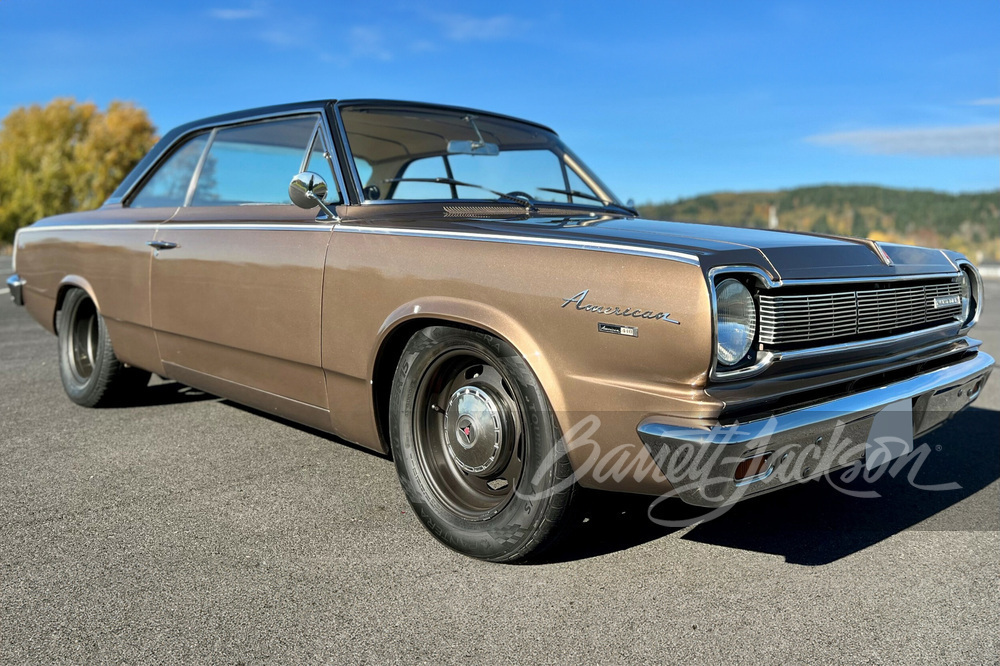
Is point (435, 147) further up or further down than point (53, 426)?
further up

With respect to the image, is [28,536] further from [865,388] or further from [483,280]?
[865,388]

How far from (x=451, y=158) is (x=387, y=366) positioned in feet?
4.27

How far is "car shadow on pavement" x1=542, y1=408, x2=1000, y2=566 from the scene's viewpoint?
2.76 metres

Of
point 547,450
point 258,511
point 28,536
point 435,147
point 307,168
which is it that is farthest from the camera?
point 435,147

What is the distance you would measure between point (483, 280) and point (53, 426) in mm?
2927

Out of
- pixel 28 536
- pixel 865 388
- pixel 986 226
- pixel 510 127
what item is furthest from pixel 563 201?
pixel 986 226

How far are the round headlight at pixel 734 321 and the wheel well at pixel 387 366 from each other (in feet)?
3.10

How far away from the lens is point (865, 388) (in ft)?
8.65

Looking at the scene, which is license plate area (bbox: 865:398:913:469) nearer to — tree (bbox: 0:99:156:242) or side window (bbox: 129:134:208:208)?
side window (bbox: 129:134:208:208)

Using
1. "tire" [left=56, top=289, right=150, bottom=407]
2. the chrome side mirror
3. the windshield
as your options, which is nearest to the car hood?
the chrome side mirror

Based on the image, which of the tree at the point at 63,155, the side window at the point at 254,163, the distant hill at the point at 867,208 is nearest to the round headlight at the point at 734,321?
the side window at the point at 254,163

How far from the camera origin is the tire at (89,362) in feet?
14.9

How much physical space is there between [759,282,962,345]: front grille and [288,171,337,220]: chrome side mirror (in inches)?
66.9

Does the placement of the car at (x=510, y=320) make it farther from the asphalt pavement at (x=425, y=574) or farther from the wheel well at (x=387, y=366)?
the asphalt pavement at (x=425, y=574)
